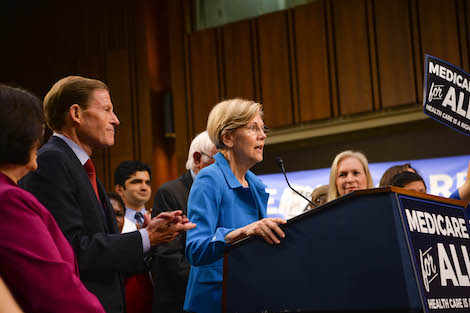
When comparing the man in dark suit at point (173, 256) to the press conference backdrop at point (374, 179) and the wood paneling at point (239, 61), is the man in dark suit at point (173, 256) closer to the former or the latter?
the press conference backdrop at point (374, 179)

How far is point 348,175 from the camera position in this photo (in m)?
3.24

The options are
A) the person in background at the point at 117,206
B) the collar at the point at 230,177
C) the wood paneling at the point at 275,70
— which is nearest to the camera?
the collar at the point at 230,177

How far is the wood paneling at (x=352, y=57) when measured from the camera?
6.21 meters

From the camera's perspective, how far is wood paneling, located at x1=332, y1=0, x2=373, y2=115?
6211mm

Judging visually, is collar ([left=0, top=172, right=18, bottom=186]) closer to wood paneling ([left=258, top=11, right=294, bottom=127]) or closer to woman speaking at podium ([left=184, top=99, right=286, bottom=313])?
woman speaking at podium ([left=184, top=99, right=286, bottom=313])

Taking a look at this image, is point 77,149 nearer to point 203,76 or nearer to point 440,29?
point 440,29

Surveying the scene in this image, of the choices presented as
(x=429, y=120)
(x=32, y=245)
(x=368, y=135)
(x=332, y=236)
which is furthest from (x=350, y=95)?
(x=32, y=245)

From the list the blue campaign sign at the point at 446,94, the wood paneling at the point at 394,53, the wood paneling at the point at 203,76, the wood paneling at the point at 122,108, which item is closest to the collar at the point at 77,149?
the blue campaign sign at the point at 446,94

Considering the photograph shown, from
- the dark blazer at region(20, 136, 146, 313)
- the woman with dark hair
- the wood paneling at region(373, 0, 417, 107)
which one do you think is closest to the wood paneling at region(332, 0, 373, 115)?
the wood paneling at region(373, 0, 417, 107)

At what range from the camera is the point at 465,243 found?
1685 millimetres

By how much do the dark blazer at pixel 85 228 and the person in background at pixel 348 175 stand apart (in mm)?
1784

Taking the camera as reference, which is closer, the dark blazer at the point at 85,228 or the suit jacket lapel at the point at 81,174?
the dark blazer at the point at 85,228

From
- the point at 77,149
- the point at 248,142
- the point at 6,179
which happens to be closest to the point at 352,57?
the point at 248,142

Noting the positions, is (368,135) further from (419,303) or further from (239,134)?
(419,303)
